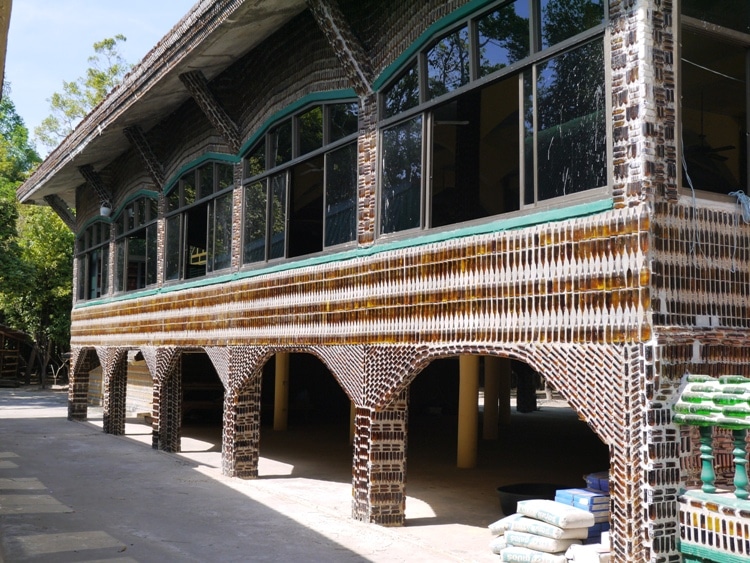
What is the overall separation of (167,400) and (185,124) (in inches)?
188

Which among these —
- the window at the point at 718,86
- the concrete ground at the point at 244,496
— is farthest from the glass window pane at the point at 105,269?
the window at the point at 718,86

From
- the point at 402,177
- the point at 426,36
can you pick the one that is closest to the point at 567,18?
the point at 426,36

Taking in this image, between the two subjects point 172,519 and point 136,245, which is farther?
point 136,245

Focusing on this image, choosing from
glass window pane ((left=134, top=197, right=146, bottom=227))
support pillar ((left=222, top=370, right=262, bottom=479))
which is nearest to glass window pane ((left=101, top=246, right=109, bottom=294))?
glass window pane ((left=134, top=197, right=146, bottom=227))

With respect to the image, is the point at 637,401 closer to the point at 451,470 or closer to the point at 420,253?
the point at 420,253

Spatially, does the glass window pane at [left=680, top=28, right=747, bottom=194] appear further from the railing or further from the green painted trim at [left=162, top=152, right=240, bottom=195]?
the green painted trim at [left=162, top=152, right=240, bottom=195]

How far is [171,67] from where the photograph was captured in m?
11.8

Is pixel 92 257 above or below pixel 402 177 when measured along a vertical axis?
above

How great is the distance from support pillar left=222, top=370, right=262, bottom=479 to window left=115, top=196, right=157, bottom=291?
522 cm

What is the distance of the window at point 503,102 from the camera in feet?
21.3

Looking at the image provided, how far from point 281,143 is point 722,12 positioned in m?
6.36

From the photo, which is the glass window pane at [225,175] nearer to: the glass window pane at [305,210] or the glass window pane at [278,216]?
the glass window pane at [305,210]

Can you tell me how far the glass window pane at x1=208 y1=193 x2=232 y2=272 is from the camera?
1317 centimetres

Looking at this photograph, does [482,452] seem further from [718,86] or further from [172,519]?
[718,86]
